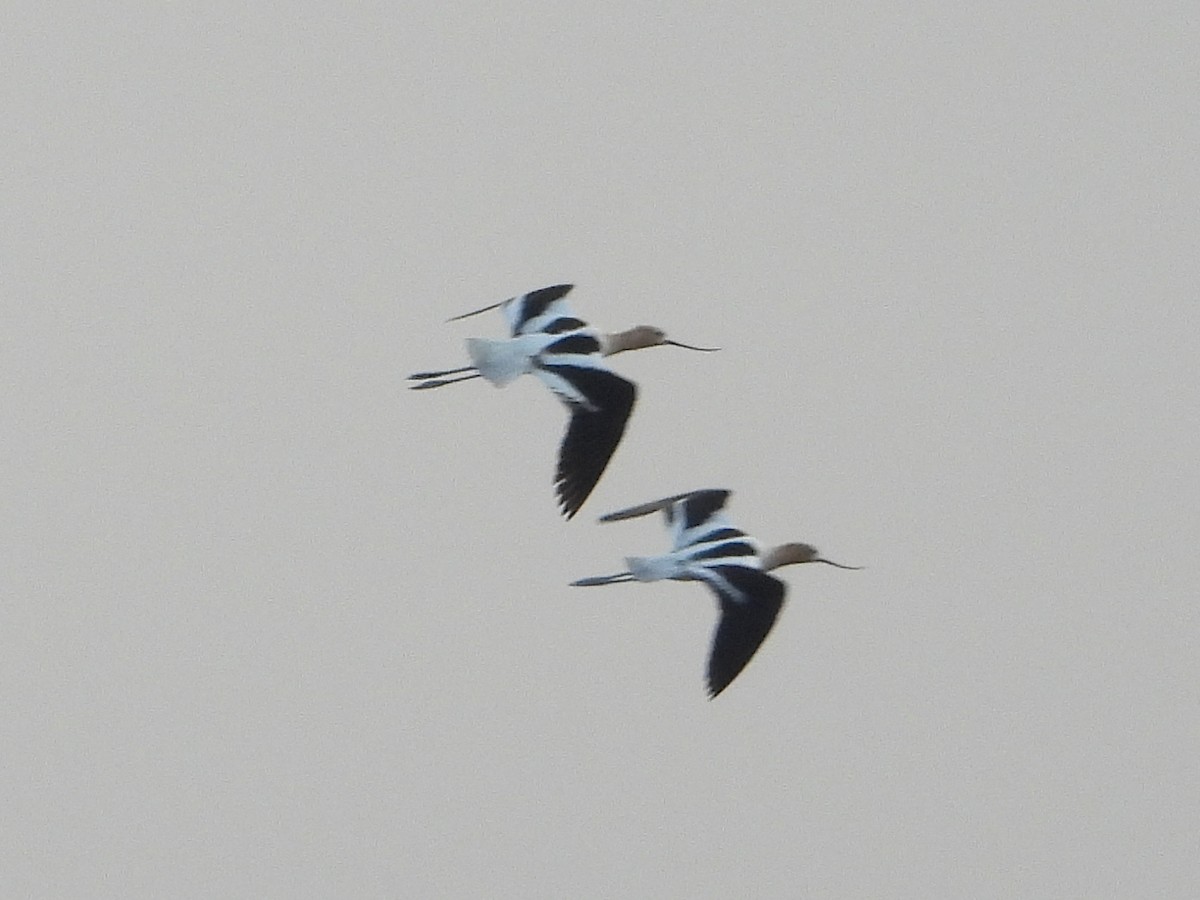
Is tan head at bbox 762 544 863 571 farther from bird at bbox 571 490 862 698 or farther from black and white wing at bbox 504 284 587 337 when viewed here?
black and white wing at bbox 504 284 587 337

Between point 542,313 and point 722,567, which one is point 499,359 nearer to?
point 542,313

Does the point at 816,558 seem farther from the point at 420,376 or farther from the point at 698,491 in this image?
the point at 420,376

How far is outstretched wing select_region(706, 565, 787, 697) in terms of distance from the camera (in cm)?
1111

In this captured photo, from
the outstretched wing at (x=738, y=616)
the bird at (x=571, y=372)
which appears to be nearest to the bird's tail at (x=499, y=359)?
the bird at (x=571, y=372)

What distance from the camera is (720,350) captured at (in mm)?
11938

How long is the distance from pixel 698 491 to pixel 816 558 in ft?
2.07

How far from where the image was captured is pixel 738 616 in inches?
446

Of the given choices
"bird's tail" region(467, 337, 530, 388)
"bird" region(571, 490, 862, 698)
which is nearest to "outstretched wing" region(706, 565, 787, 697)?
"bird" region(571, 490, 862, 698)

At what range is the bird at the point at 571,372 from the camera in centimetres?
1123

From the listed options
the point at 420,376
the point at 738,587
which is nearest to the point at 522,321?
the point at 420,376

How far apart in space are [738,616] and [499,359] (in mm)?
1462

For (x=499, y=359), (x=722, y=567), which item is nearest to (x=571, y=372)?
(x=499, y=359)

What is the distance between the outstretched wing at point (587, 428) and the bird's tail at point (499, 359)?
0.49 ft

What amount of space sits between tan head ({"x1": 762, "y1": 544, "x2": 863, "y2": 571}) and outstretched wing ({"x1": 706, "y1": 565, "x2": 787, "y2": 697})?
314 millimetres
